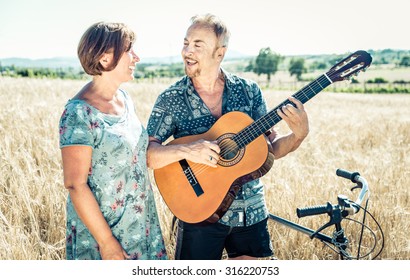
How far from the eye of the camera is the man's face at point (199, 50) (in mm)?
2084

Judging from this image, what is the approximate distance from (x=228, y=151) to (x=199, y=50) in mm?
547

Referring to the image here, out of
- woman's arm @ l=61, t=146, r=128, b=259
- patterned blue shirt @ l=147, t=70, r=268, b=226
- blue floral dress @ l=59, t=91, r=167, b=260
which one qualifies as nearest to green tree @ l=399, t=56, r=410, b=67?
patterned blue shirt @ l=147, t=70, r=268, b=226

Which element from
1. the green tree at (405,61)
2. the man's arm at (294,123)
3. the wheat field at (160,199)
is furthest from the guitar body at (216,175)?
the green tree at (405,61)

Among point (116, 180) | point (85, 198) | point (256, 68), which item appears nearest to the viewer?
point (85, 198)

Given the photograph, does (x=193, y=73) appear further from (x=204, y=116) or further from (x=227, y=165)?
(x=227, y=165)

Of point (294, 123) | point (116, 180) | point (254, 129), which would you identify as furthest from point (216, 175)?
point (116, 180)

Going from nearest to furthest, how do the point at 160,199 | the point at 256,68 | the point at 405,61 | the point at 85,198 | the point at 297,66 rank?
the point at 85,198, the point at 160,199, the point at 405,61, the point at 256,68, the point at 297,66

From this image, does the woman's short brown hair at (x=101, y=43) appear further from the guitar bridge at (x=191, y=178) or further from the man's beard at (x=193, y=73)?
the guitar bridge at (x=191, y=178)

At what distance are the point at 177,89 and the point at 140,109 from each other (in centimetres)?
520

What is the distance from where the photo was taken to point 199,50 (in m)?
2.09

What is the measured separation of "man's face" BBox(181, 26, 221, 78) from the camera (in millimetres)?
2084

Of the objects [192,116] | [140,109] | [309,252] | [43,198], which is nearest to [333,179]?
[309,252]

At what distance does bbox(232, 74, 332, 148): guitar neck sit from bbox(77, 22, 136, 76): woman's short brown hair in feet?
2.62

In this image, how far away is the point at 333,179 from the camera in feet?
11.8
